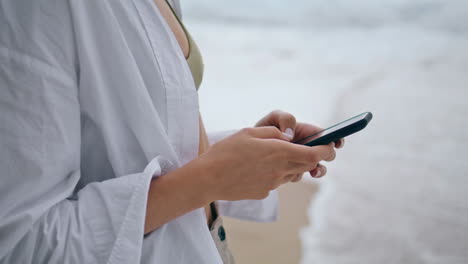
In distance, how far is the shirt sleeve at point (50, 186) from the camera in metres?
0.39

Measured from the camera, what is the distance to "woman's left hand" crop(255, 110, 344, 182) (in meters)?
0.61

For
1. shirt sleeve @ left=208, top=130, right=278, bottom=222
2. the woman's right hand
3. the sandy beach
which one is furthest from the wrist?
the sandy beach

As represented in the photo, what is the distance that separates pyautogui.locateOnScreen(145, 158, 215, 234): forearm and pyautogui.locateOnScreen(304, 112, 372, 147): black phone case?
0.55 ft

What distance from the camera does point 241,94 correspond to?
3189 millimetres

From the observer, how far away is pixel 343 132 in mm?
518

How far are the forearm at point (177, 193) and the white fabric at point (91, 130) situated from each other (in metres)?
0.02

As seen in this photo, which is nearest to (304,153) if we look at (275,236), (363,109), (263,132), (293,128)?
(263,132)

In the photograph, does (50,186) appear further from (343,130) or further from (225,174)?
(343,130)

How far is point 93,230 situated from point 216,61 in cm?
385

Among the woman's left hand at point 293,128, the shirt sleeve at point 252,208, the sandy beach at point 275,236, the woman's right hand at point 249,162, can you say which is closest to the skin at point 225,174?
the woman's right hand at point 249,162

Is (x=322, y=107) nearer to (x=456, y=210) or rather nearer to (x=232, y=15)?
(x=456, y=210)

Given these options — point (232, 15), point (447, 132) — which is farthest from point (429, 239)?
point (232, 15)

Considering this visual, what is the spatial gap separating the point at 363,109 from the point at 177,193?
230 cm

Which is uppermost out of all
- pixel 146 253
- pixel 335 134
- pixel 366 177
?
pixel 335 134
